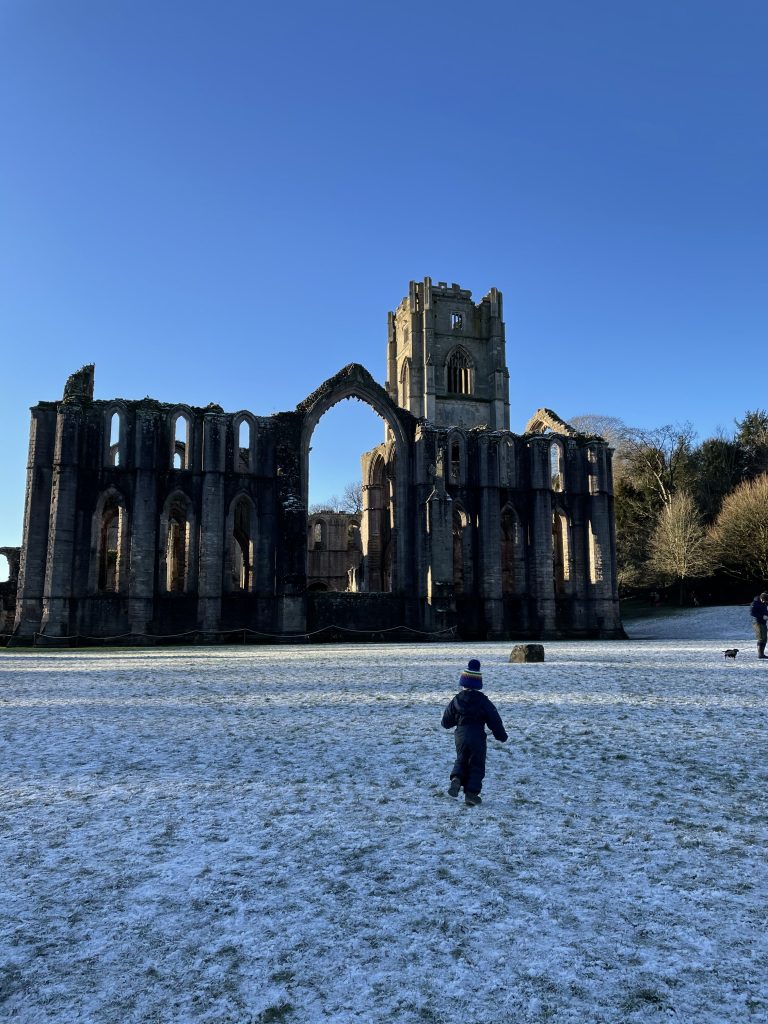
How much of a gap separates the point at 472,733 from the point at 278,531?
26.3 metres

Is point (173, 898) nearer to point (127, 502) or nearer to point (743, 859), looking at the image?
point (743, 859)

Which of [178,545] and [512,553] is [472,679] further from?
[178,545]

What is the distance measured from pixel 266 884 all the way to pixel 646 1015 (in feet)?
7.10

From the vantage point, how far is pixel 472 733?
6016mm

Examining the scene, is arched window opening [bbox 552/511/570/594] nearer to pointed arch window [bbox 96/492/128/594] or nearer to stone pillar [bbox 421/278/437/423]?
pointed arch window [bbox 96/492/128/594]

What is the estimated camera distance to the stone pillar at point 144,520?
29.8 meters

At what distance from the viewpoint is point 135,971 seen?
3.34 meters

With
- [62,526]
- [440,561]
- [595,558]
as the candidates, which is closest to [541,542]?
[595,558]

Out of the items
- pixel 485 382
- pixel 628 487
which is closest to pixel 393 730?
pixel 628 487

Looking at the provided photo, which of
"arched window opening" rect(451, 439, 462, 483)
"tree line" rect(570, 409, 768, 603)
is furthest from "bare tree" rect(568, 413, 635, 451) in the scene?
"arched window opening" rect(451, 439, 462, 483)

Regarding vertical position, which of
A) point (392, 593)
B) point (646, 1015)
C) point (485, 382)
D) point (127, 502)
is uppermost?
point (485, 382)

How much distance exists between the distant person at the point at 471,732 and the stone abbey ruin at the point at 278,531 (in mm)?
24461

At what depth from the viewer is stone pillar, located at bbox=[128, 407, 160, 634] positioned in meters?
29.8

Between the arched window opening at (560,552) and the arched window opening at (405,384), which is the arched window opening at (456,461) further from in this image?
the arched window opening at (405,384)
